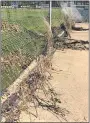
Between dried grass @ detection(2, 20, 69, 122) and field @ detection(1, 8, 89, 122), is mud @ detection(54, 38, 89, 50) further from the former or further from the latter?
dried grass @ detection(2, 20, 69, 122)

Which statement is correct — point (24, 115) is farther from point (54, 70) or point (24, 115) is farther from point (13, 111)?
point (54, 70)

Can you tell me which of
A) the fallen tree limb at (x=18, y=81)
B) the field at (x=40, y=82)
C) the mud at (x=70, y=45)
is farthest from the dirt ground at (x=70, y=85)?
the mud at (x=70, y=45)

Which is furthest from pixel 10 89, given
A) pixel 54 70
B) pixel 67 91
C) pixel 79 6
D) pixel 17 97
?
pixel 79 6

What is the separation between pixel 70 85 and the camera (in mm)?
6406

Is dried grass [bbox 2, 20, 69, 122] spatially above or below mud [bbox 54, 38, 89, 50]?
above

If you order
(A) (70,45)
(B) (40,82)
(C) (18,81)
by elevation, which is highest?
(C) (18,81)

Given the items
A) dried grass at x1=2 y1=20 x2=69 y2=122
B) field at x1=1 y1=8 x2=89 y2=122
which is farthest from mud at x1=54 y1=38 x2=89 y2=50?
dried grass at x1=2 y1=20 x2=69 y2=122

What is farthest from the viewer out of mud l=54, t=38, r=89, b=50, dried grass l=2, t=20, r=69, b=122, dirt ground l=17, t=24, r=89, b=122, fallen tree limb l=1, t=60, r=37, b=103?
mud l=54, t=38, r=89, b=50

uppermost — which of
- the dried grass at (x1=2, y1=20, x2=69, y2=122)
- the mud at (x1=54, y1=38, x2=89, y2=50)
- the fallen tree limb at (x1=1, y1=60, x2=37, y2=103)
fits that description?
the fallen tree limb at (x1=1, y1=60, x2=37, y2=103)

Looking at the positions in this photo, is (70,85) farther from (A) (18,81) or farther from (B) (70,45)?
(B) (70,45)

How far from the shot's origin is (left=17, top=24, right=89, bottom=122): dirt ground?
488 cm

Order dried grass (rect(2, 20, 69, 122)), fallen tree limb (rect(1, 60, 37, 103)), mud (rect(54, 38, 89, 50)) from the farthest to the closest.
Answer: mud (rect(54, 38, 89, 50)) → fallen tree limb (rect(1, 60, 37, 103)) → dried grass (rect(2, 20, 69, 122))

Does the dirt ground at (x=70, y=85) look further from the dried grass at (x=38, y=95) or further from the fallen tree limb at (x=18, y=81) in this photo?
the fallen tree limb at (x=18, y=81)

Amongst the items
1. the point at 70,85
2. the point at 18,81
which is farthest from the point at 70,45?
the point at 18,81
